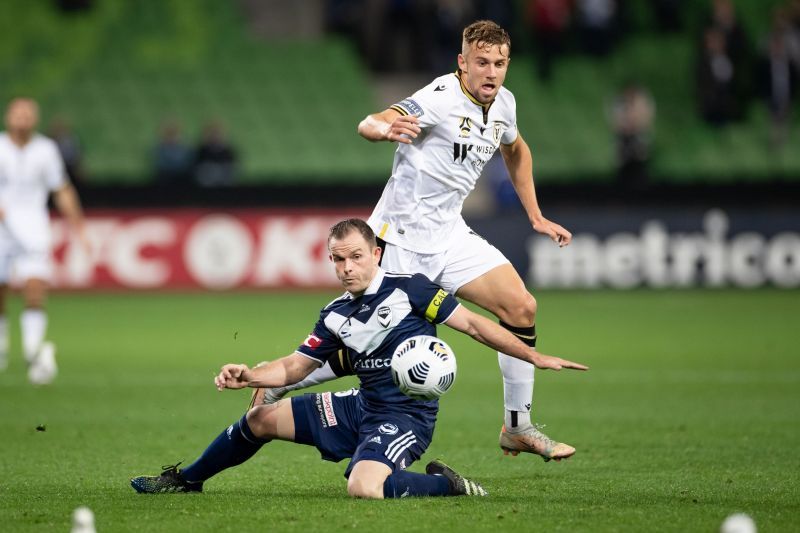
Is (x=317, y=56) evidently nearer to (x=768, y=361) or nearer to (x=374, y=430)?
(x=768, y=361)

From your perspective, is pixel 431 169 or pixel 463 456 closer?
pixel 431 169

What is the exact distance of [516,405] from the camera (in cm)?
725

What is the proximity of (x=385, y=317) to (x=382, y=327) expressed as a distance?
51 millimetres

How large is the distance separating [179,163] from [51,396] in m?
10.7

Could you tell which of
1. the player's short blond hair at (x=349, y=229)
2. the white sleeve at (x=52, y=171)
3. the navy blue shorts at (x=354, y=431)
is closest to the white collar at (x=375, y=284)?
the player's short blond hair at (x=349, y=229)

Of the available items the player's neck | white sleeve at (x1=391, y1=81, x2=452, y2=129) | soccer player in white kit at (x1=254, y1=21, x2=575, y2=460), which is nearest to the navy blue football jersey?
soccer player in white kit at (x1=254, y1=21, x2=575, y2=460)

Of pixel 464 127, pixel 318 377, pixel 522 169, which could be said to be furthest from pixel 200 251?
pixel 464 127

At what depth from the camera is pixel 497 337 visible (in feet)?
19.5

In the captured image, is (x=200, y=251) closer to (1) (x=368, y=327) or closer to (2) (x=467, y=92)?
(2) (x=467, y=92)

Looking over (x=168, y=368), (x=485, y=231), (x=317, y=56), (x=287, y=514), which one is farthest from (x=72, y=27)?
(x=287, y=514)

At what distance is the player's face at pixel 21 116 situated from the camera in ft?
37.6

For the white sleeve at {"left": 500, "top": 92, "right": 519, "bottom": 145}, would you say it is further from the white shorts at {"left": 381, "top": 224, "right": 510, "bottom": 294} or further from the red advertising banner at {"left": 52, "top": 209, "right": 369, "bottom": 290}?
the red advertising banner at {"left": 52, "top": 209, "right": 369, "bottom": 290}

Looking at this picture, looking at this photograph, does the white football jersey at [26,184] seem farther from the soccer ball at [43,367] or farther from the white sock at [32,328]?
the soccer ball at [43,367]

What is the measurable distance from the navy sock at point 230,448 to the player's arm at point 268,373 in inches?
10.8
